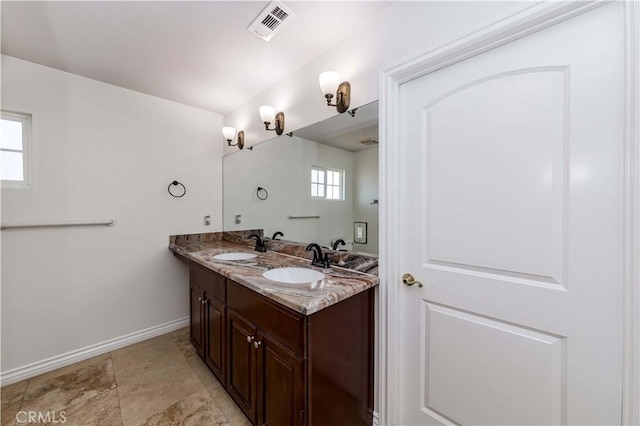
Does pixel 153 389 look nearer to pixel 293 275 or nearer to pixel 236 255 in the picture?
pixel 236 255

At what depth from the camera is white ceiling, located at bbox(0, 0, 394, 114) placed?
4.58ft

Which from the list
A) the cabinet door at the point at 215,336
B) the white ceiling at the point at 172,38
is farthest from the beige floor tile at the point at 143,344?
the white ceiling at the point at 172,38

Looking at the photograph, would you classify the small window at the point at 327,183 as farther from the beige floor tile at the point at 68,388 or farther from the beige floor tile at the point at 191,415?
the beige floor tile at the point at 68,388

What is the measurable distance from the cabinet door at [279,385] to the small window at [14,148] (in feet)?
7.36

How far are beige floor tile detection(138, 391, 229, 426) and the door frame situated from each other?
1.00 metres

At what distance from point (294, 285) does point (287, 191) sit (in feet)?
3.48

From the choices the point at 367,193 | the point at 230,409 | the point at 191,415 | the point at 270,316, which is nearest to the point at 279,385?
the point at 270,316

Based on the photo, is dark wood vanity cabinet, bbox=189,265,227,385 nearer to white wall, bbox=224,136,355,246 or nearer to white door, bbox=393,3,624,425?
white wall, bbox=224,136,355,246

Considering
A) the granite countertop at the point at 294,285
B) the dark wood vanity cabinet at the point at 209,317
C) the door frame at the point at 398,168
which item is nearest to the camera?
the door frame at the point at 398,168

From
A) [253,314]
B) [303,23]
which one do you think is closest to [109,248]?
[253,314]

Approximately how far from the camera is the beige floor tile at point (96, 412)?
4.87 ft

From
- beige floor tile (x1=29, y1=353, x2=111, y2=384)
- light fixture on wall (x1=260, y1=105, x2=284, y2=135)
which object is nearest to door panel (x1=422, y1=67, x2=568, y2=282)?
light fixture on wall (x1=260, y1=105, x2=284, y2=135)

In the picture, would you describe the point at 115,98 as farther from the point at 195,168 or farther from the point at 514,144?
the point at 514,144

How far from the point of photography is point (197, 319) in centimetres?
204
